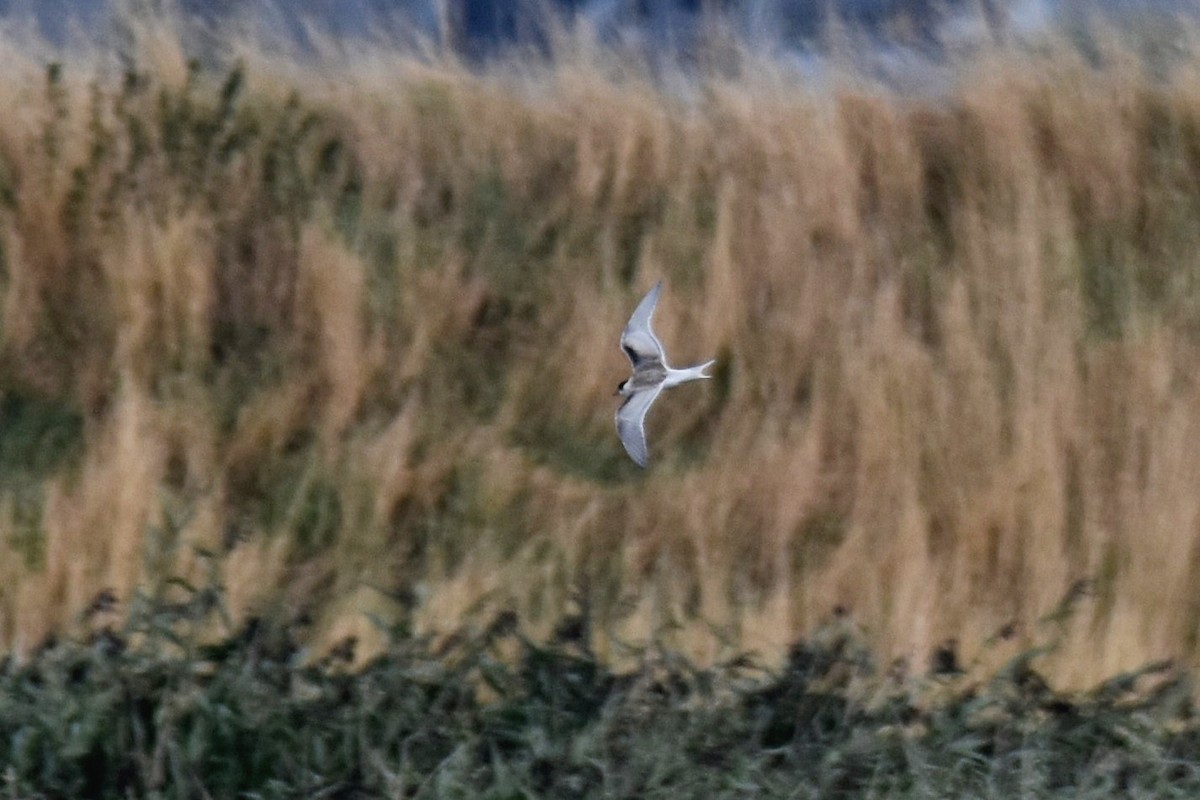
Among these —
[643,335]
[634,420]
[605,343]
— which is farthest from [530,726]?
[605,343]

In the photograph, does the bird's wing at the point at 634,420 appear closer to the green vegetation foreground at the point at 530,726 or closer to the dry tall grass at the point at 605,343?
the green vegetation foreground at the point at 530,726

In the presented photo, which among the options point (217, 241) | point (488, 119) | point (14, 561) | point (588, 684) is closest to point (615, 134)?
point (488, 119)

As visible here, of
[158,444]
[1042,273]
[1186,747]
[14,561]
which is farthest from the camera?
[1042,273]

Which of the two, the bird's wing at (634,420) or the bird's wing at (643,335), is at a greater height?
the bird's wing at (643,335)

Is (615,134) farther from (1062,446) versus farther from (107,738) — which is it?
(107,738)

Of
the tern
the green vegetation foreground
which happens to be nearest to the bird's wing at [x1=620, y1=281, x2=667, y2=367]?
the tern

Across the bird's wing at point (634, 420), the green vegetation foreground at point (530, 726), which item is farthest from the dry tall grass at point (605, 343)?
the bird's wing at point (634, 420)

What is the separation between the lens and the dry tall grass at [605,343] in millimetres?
5562

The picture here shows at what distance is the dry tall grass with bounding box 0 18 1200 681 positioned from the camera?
5562 millimetres

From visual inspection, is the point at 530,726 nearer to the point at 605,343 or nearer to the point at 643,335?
the point at 643,335

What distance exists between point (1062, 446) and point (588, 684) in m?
2.35

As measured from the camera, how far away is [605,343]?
642 centimetres

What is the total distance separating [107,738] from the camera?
386 centimetres

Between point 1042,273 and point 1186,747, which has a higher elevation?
point 1042,273
